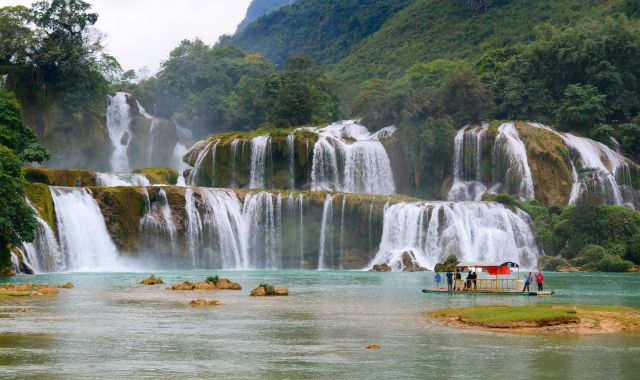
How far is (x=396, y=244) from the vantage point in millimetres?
72375

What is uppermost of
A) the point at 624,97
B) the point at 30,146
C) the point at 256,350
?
the point at 624,97

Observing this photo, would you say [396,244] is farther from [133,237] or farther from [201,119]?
[201,119]

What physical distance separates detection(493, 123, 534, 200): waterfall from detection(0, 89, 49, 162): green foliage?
3822 cm

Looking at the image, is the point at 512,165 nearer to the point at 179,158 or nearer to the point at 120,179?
the point at 120,179

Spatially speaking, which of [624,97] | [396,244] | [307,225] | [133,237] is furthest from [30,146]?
[624,97]

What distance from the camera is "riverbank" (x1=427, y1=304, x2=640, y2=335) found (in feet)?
98.2

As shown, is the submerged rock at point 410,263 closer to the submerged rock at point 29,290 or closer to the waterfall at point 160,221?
the waterfall at point 160,221

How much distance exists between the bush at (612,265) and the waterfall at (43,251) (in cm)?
3663

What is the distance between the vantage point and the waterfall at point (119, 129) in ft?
328

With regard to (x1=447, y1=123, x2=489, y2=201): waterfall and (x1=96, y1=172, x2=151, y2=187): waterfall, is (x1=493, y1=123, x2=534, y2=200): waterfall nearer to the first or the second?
(x1=447, y1=123, x2=489, y2=201): waterfall

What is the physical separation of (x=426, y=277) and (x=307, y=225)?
15.2 m

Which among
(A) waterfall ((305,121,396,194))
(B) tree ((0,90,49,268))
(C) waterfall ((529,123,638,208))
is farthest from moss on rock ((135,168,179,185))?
(C) waterfall ((529,123,638,208))

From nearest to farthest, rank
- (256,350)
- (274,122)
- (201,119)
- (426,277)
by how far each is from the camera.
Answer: (256,350)
(426,277)
(274,122)
(201,119)

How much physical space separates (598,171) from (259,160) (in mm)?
28768
